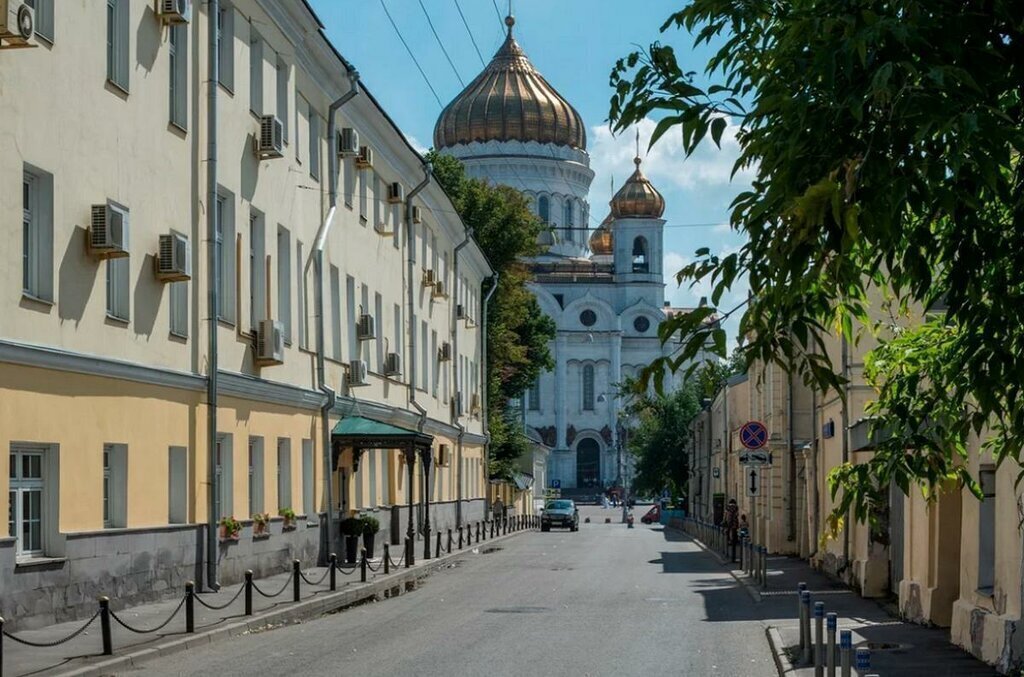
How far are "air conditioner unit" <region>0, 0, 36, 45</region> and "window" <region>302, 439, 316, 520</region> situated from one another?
1429 cm

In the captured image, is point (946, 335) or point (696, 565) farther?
point (696, 565)

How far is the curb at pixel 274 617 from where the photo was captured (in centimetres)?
1437

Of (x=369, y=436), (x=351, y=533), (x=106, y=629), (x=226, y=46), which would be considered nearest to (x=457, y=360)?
(x=369, y=436)

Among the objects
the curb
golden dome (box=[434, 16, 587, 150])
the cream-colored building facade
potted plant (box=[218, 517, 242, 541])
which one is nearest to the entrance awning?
the cream-colored building facade

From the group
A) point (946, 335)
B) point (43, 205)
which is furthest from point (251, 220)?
point (946, 335)

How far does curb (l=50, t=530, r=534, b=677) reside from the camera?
14.4 m

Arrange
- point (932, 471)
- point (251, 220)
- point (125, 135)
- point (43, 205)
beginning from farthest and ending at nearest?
point (251, 220), point (125, 135), point (43, 205), point (932, 471)

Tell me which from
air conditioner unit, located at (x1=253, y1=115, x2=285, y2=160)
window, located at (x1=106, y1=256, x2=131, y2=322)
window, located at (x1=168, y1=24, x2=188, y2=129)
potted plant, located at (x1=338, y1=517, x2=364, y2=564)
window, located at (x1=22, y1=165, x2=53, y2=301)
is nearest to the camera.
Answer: window, located at (x1=22, y1=165, x2=53, y2=301)

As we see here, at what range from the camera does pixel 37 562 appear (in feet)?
56.9

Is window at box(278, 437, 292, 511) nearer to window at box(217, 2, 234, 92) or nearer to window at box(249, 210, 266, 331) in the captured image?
window at box(249, 210, 266, 331)

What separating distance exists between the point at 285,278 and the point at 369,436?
13.8ft

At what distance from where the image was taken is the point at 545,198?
124 metres

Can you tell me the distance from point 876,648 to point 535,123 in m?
106

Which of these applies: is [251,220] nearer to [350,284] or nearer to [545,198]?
[350,284]
